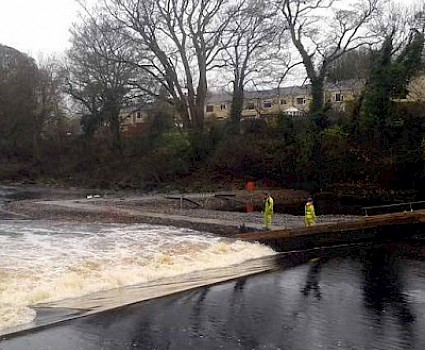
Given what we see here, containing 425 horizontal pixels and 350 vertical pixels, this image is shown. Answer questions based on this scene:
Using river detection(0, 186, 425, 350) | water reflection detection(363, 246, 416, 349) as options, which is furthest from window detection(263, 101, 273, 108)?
water reflection detection(363, 246, 416, 349)

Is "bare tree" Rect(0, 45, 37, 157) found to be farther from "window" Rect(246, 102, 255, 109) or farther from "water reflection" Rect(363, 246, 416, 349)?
"water reflection" Rect(363, 246, 416, 349)

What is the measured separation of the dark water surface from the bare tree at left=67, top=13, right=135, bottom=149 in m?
40.1

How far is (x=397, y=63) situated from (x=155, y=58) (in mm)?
22428

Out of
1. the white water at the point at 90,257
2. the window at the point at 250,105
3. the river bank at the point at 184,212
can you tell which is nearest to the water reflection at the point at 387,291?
the white water at the point at 90,257

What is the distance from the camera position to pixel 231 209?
34969mm

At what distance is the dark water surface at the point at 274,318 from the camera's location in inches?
456

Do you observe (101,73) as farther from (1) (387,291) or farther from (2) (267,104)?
(1) (387,291)

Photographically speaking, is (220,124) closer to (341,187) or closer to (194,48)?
(194,48)

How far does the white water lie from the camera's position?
15336 mm

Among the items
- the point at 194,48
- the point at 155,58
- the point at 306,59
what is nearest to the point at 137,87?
the point at 155,58

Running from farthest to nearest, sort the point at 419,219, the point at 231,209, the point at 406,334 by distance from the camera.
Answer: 1. the point at 231,209
2. the point at 419,219
3. the point at 406,334

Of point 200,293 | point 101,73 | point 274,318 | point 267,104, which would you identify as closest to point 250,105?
point 267,104

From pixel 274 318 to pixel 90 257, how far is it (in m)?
8.05

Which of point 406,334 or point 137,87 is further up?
point 137,87
